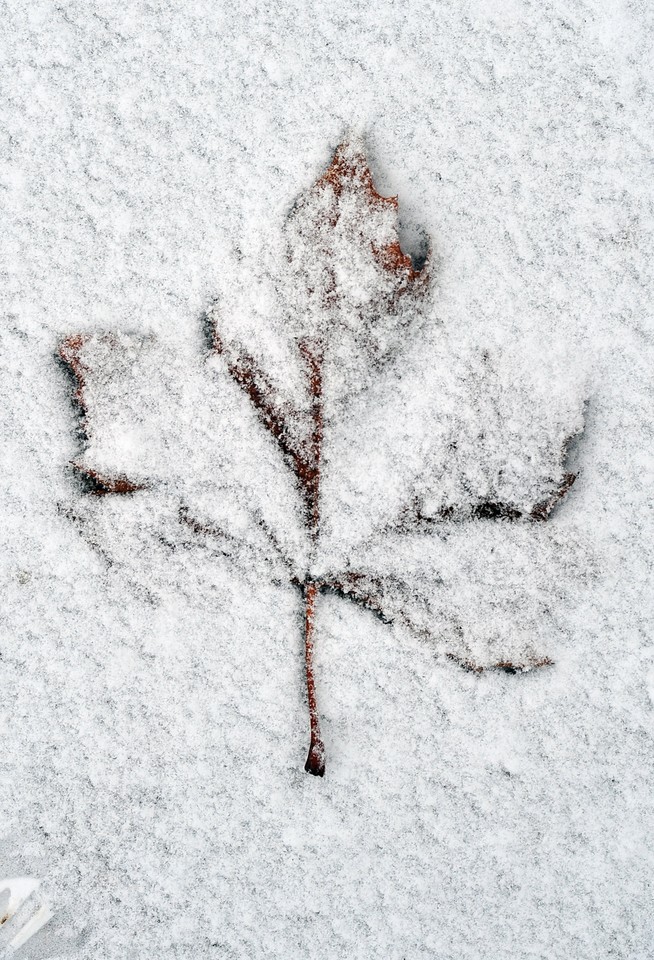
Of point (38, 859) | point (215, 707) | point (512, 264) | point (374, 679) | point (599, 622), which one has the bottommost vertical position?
point (38, 859)

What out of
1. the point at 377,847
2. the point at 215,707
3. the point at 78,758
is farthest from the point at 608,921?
the point at 78,758

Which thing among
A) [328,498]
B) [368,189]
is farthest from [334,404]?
[368,189]

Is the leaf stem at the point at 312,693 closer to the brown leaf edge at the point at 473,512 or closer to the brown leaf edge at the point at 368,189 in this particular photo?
the brown leaf edge at the point at 473,512

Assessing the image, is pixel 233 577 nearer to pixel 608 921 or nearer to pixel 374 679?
pixel 374 679

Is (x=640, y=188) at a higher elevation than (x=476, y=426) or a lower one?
higher

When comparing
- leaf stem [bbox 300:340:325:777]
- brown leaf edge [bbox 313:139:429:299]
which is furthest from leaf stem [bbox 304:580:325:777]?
brown leaf edge [bbox 313:139:429:299]

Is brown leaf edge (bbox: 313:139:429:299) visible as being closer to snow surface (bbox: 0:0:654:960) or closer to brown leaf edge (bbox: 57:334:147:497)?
snow surface (bbox: 0:0:654:960)

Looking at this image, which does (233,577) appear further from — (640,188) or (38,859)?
(640,188)

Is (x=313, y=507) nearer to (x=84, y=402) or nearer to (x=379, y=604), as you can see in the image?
(x=379, y=604)
